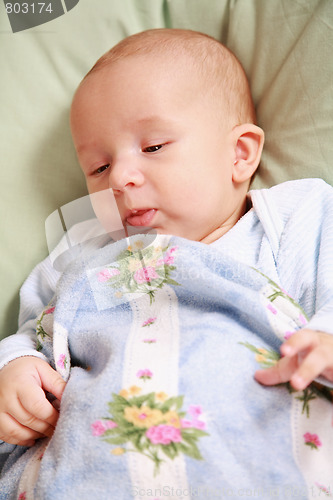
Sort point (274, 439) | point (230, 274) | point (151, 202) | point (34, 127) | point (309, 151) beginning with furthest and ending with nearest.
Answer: point (34, 127)
point (309, 151)
point (151, 202)
point (230, 274)
point (274, 439)

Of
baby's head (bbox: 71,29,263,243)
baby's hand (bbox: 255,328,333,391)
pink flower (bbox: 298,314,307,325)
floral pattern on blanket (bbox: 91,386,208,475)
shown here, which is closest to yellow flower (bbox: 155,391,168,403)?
floral pattern on blanket (bbox: 91,386,208,475)

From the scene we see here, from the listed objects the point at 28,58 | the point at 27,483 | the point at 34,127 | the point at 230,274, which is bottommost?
the point at 27,483

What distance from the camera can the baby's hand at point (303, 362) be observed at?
1.84 feet

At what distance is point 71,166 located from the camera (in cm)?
108

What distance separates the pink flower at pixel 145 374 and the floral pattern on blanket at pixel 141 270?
0.44 ft

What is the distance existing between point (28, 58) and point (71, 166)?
10.1 inches

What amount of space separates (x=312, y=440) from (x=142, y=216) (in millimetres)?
447

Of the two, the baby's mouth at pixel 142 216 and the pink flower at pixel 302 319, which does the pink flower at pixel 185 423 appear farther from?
the baby's mouth at pixel 142 216

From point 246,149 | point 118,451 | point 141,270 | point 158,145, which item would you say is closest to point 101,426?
point 118,451

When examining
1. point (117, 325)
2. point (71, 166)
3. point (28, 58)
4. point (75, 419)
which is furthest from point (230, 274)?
point (28, 58)

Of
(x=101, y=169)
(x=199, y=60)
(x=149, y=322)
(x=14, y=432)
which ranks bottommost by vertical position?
(x=14, y=432)

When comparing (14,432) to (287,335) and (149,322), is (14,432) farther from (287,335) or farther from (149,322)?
(287,335)

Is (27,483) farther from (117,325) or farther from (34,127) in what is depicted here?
(34,127)

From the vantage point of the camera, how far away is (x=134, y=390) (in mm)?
625
